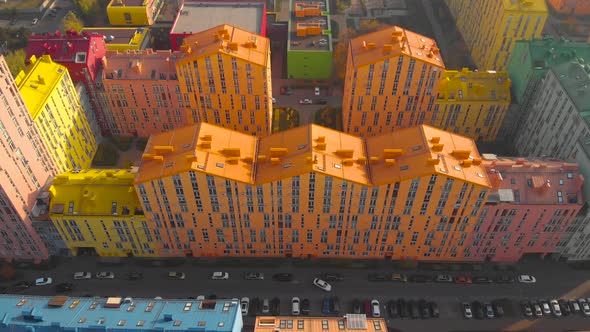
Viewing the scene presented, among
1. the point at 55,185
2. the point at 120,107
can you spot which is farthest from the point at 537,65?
the point at 55,185

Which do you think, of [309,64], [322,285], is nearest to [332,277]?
[322,285]

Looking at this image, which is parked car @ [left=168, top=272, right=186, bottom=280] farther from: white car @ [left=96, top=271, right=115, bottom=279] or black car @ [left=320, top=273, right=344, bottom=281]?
black car @ [left=320, top=273, right=344, bottom=281]

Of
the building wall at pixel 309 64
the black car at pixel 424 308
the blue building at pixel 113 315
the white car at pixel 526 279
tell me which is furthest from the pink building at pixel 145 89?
the white car at pixel 526 279

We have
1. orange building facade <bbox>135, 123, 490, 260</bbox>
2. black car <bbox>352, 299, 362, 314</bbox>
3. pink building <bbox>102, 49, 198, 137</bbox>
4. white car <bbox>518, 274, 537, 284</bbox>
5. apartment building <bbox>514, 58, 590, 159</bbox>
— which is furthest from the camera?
pink building <bbox>102, 49, 198, 137</bbox>

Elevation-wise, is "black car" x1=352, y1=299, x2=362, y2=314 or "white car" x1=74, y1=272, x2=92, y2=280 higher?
"white car" x1=74, y1=272, x2=92, y2=280

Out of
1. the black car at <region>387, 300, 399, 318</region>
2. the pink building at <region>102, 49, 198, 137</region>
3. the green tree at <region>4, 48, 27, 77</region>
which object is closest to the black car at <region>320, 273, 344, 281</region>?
the black car at <region>387, 300, 399, 318</region>

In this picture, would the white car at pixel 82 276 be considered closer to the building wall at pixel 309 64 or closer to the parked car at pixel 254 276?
the parked car at pixel 254 276

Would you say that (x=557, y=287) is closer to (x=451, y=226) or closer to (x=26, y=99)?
(x=451, y=226)
